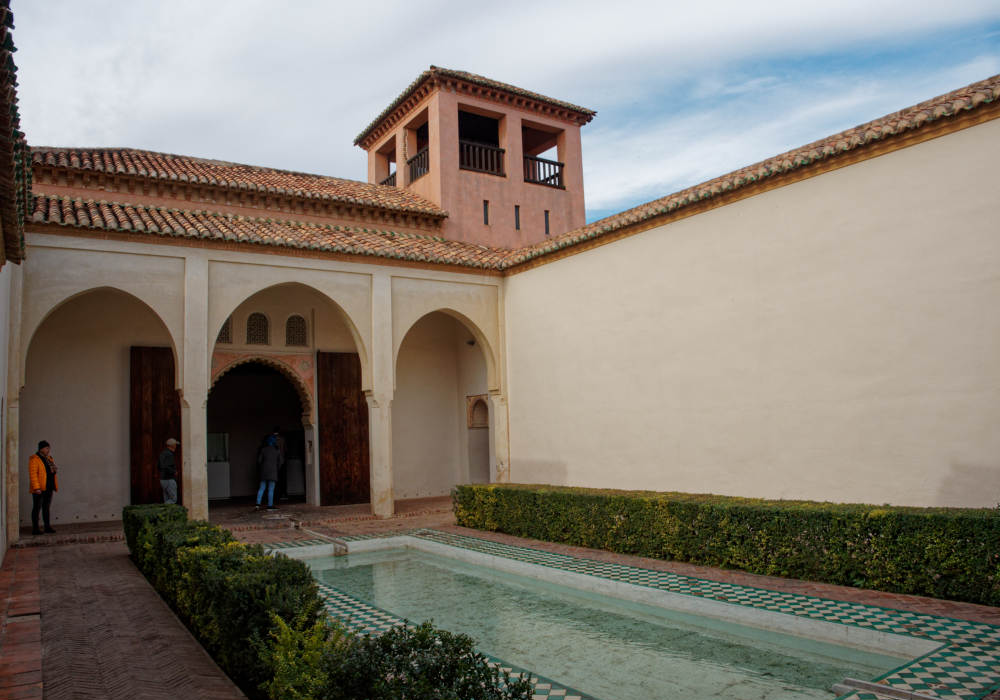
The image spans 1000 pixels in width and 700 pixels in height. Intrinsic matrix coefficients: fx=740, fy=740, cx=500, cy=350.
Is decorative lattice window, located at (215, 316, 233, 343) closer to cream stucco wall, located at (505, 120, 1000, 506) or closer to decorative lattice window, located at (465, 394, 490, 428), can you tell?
decorative lattice window, located at (465, 394, 490, 428)

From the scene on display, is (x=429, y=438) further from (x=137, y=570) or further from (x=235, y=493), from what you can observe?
(x=137, y=570)

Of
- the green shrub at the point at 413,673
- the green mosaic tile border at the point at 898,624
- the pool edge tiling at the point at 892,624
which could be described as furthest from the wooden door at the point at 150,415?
the green shrub at the point at 413,673

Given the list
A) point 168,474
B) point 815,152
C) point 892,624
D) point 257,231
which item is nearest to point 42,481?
point 168,474

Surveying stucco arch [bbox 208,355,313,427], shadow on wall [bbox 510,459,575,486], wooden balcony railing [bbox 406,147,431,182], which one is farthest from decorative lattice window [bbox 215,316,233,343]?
wooden balcony railing [bbox 406,147,431,182]

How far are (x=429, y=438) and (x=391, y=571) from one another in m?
7.68

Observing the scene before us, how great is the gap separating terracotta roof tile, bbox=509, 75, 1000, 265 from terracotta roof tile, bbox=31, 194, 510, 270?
108 inches

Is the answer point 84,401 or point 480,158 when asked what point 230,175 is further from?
point 480,158

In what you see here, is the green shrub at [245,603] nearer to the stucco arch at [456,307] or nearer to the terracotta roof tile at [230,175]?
the stucco arch at [456,307]

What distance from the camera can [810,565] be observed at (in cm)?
684

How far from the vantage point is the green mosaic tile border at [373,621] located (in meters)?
4.24

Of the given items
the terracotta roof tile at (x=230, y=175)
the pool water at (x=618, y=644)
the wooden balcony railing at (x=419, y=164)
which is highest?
the wooden balcony railing at (x=419, y=164)

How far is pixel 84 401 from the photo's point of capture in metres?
12.4

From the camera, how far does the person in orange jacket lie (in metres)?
10.5

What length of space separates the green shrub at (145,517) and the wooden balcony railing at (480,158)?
10.8 meters
